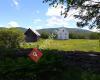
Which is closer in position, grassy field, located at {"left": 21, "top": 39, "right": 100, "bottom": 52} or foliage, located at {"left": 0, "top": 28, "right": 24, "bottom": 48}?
grassy field, located at {"left": 21, "top": 39, "right": 100, "bottom": 52}

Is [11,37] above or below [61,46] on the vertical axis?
above

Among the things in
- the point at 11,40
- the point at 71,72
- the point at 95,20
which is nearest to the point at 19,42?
the point at 11,40

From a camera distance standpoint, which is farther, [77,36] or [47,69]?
[77,36]

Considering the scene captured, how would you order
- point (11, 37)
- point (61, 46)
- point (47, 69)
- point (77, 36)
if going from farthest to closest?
point (77, 36)
point (61, 46)
point (11, 37)
point (47, 69)

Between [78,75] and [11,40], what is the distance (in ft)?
76.4

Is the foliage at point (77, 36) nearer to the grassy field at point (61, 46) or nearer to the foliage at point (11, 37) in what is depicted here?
the grassy field at point (61, 46)

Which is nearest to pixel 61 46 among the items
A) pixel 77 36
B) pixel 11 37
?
pixel 11 37

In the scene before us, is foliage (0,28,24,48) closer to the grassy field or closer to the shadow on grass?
the grassy field

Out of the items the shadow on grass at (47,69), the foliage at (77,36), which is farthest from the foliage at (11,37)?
the foliage at (77,36)

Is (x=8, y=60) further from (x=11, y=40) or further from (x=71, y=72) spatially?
(x=11, y=40)

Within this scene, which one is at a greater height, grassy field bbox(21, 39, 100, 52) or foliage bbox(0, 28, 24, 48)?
foliage bbox(0, 28, 24, 48)

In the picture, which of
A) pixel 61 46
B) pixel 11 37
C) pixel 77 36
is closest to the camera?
pixel 11 37

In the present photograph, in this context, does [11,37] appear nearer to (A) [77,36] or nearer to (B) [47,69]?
(B) [47,69]

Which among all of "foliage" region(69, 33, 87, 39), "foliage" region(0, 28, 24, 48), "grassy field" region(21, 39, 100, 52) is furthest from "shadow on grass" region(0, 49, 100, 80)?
"foliage" region(69, 33, 87, 39)
